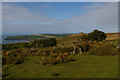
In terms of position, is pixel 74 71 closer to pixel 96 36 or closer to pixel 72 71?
pixel 72 71

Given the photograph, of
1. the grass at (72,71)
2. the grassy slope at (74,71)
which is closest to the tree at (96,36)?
the grassy slope at (74,71)

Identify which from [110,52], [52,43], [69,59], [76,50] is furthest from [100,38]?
[69,59]

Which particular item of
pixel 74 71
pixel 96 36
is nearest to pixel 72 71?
pixel 74 71

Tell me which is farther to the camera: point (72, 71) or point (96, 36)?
point (96, 36)

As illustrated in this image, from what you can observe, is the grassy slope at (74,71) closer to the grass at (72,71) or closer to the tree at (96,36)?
the grass at (72,71)

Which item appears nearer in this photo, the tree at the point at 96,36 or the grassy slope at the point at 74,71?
the grassy slope at the point at 74,71

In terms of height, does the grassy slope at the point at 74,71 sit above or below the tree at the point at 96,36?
below

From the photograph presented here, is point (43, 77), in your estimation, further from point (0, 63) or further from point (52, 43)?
point (52, 43)

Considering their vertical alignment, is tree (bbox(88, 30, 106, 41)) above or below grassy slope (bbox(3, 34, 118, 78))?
above

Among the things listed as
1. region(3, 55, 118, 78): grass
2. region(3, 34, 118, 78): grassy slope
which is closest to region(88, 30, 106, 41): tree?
region(3, 34, 118, 78): grassy slope

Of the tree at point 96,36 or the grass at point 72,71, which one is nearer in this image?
the grass at point 72,71

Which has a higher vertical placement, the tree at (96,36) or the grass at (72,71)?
the tree at (96,36)

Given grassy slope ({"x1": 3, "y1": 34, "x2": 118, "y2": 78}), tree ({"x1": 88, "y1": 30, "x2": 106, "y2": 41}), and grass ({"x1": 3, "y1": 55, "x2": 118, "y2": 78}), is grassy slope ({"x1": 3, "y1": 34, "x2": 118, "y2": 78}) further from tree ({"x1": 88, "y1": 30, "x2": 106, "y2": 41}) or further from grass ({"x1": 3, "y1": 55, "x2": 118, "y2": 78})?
tree ({"x1": 88, "y1": 30, "x2": 106, "y2": 41})

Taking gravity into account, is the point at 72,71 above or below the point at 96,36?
below
